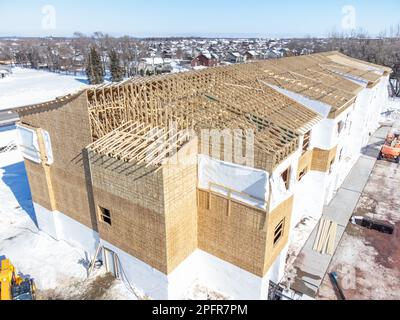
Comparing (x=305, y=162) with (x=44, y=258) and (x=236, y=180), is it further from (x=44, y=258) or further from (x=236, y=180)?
(x=44, y=258)

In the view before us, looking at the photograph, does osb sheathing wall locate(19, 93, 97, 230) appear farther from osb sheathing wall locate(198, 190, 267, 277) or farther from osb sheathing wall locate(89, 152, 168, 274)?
osb sheathing wall locate(198, 190, 267, 277)

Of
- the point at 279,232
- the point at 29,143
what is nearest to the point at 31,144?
the point at 29,143

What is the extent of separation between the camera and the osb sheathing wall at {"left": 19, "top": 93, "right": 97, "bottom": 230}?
12.5 metres

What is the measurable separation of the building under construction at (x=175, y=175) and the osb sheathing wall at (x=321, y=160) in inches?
27.0

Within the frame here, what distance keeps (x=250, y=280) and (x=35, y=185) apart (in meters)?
12.0

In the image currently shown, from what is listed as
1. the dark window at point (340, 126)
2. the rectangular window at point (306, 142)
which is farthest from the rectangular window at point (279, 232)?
the dark window at point (340, 126)

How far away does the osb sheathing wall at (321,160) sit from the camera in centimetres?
1650

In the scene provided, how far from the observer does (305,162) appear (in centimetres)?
1588

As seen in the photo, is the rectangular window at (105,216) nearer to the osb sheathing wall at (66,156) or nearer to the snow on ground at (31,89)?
the osb sheathing wall at (66,156)

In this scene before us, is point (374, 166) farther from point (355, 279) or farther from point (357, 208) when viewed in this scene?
point (355, 279)

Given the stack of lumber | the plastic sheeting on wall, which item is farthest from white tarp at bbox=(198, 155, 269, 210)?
the plastic sheeting on wall

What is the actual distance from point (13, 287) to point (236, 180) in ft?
31.4

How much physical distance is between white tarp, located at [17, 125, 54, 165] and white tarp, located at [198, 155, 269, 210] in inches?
311

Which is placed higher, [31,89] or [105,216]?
[105,216]
